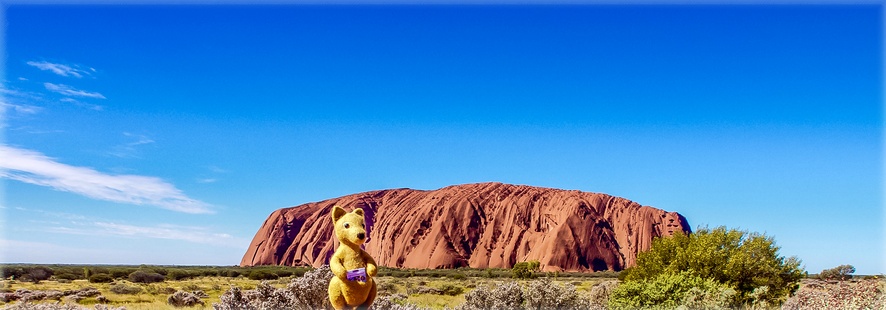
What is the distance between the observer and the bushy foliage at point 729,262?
20312 millimetres

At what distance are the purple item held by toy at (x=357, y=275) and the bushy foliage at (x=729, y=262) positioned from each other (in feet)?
36.7

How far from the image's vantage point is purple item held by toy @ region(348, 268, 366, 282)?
11328mm

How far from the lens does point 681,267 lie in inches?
810

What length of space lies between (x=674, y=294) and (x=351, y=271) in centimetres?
994

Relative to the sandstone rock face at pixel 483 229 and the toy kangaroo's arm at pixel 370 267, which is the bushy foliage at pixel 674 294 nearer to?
the toy kangaroo's arm at pixel 370 267

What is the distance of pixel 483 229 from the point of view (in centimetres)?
11062

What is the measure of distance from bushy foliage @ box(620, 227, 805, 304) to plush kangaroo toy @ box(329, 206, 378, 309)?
36.0 feet

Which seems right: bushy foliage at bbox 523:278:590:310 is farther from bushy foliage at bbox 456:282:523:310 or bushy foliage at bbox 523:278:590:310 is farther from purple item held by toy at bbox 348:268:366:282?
purple item held by toy at bbox 348:268:366:282

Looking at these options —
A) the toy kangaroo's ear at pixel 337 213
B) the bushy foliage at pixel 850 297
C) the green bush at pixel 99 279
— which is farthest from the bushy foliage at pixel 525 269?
the toy kangaroo's ear at pixel 337 213

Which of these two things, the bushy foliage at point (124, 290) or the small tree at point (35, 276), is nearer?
the bushy foliage at point (124, 290)

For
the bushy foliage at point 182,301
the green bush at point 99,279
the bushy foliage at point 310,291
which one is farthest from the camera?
the green bush at point 99,279

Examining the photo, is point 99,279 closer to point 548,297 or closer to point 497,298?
point 497,298

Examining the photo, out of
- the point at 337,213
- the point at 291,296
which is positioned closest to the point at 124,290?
the point at 291,296

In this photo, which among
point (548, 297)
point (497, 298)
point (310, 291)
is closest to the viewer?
point (310, 291)
